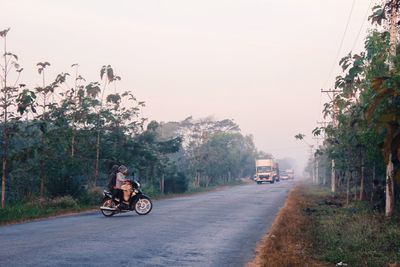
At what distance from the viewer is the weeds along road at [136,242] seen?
8461 mm

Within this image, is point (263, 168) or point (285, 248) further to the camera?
point (263, 168)

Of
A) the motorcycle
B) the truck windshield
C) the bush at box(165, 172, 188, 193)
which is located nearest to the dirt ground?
the motorcycle

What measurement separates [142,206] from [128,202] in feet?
1.77

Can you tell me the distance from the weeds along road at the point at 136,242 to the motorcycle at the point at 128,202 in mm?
1631

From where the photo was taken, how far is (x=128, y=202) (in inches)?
693

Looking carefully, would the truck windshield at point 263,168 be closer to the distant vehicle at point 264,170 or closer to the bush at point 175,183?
the distant vehicle at point 264,170

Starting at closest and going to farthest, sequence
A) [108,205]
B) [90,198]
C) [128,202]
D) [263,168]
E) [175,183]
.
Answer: [108,205] → [128,202] → [90,198] → [175,183] → [263,168]

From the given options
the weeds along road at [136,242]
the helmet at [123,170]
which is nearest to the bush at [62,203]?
the helmet at [123,170]

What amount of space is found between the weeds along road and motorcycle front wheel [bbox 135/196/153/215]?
1601mm

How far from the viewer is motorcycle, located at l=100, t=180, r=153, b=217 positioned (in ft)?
57.2

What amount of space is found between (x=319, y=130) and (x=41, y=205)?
12.9 m

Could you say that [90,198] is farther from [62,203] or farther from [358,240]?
[358,240]

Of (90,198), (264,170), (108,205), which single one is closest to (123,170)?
(108,205)

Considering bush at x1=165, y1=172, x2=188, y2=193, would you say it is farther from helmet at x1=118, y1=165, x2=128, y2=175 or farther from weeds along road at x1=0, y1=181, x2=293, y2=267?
weeds along road at x1=0, y1=181, x2=293, y2=267
